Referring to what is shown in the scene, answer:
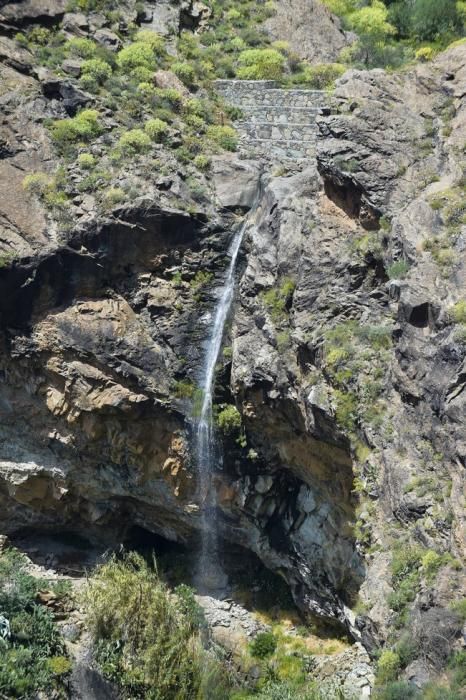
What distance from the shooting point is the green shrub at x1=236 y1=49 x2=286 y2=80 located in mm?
32500

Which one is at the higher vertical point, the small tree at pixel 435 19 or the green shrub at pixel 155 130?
the small tree at pixel 435 19

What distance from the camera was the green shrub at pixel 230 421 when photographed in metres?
24.3

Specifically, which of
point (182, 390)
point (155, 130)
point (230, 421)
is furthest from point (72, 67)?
point (230, 421)

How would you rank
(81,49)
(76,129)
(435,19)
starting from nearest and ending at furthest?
(76,129) → (81,49) → (435,19)

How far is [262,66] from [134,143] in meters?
8.13

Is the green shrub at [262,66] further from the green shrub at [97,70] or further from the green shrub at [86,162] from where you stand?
the green shrub at [86,162]

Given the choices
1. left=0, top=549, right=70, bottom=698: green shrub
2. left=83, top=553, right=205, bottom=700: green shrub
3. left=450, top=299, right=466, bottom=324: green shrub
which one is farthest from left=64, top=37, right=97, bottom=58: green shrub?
left=450, top=299, right=466, bottom=324: green shrub

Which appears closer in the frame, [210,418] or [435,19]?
[210,418]

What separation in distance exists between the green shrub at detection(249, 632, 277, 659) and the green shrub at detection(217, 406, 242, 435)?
18.4 ft

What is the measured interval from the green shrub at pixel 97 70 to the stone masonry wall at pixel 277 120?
4222 mm

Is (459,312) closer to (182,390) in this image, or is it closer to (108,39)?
(182,390)

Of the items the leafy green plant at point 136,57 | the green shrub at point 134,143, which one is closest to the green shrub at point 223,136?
the green shrub at point 134,143

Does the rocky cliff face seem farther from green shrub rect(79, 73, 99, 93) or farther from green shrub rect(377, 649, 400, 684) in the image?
green shrub rect(377, 649, 400, 684)

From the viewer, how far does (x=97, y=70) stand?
29344 mm
